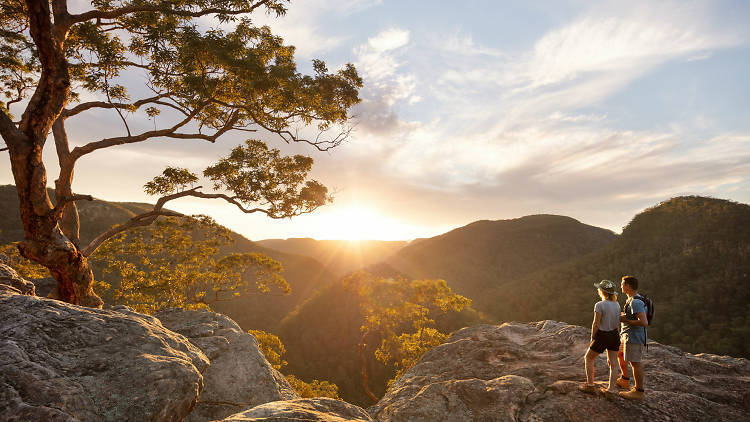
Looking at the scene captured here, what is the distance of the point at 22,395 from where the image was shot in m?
3.26

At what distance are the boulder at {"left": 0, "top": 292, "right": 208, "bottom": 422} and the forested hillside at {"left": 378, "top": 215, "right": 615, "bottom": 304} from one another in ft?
308

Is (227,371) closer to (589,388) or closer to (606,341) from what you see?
(589,388)

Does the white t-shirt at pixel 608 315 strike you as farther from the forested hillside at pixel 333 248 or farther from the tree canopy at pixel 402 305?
the forested hillside at pixel 333 248

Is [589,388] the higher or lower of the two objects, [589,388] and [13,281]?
the lower

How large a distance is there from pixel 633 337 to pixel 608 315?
2.19 feet

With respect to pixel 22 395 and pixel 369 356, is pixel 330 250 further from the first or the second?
pixel 22 395

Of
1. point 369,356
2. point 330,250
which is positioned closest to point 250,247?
point 369,356

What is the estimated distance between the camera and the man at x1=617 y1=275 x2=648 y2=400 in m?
6.67

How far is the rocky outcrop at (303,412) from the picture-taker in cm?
383

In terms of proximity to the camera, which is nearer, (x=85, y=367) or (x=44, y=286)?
(x=85, y=367)

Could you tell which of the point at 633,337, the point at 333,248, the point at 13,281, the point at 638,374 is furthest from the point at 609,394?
the point at 333,248

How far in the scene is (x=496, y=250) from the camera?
114312 millimetres

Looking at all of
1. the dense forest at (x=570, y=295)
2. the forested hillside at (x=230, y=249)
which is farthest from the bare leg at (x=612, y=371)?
the forested hillside at (x=230, y=249)

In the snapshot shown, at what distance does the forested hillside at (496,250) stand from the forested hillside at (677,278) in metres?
24.3
